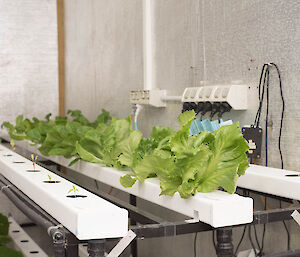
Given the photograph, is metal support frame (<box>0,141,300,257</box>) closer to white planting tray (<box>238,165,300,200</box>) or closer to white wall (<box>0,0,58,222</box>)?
white planting tray (<box>238,165,300,200</box>)

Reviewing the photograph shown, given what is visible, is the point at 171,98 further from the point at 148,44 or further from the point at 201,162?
the point at 201,162

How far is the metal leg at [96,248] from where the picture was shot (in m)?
1.08

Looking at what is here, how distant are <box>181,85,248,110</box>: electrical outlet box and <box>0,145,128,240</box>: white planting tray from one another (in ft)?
2.49

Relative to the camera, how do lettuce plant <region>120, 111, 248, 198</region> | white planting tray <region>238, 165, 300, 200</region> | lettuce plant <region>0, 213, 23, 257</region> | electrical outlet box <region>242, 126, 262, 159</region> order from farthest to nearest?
lettuce plant <region>0, 213, 23, 257</region>, electrical outlet box <region>242, 126, 262, 159</region>, white planting tray <region>238, 165, 300, 200</region>, lettuce plant <region>120, 111, 248, 198</region>

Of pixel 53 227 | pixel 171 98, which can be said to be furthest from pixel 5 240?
pixel 53 227

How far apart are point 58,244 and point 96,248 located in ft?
0.30

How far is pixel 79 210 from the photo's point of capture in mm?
1102

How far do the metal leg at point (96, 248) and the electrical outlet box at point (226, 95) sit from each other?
1020 millimetres

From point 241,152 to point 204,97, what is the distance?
903mm

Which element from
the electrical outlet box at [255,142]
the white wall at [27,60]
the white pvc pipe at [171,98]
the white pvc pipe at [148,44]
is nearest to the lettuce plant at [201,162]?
the electrical outlet box at [255,142]

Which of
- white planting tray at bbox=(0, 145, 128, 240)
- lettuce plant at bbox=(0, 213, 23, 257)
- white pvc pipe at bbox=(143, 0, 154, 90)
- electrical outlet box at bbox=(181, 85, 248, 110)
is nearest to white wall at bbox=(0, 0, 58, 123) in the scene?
lettuce plant at bbox=(0, 213, 23, 257)

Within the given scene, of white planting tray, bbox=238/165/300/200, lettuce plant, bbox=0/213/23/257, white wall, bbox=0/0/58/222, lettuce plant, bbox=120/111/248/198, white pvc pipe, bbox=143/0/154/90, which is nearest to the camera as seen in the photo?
lettuce plant, bbox=120/111/248/198

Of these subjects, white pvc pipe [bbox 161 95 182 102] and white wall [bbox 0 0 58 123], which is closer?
white pvc pipe [bbox 161 95 182 102]

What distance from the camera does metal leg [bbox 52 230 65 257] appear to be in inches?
43.3
